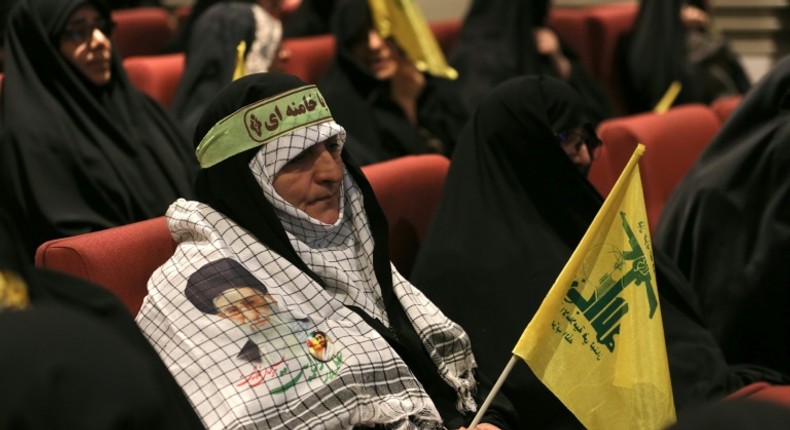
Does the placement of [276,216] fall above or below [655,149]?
above

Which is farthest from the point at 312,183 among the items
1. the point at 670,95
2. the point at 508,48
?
the point at 508,48

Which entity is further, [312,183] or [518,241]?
[518,241]

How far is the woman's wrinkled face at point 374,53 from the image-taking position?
5.14 meters

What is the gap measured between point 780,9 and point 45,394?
22.1 ft

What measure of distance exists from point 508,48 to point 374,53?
41.3 inches

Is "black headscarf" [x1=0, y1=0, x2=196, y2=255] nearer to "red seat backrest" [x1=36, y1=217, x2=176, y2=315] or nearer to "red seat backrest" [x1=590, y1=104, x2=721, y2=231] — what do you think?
"red seat backrest" [x1=36, y1=217, x2=176, y2=315]

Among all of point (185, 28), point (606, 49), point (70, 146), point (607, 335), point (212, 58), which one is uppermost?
point (607, 335)

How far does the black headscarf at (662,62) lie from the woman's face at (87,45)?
3276 millimetres

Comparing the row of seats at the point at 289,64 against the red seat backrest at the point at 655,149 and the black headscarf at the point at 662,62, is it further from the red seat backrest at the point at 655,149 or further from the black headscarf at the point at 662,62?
the red seat backrest at the point at 655,149

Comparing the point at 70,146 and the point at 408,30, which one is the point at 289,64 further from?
the point at 70,146

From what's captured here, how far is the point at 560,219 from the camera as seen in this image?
288 cm

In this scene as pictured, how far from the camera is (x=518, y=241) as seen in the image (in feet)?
9.23

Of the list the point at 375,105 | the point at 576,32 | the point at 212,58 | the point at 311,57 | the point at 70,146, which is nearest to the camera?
the point at 70,146

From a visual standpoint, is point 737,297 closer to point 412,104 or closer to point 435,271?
point 435,271
